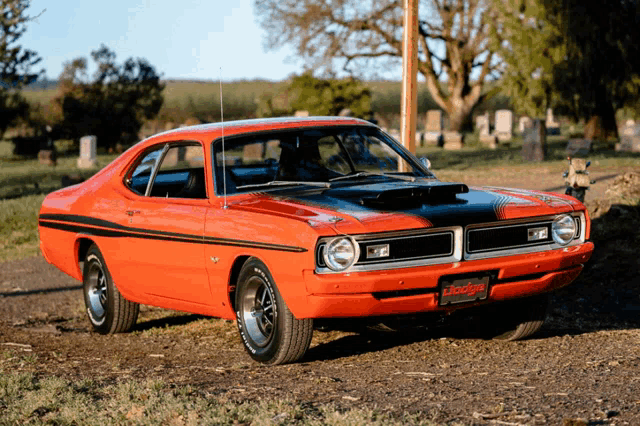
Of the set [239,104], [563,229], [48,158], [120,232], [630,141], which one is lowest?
[48,158]

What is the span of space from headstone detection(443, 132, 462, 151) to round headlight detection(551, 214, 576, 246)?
33.0 m

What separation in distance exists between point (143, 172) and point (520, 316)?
10.3 ft

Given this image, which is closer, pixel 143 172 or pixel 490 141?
pixel 143 172

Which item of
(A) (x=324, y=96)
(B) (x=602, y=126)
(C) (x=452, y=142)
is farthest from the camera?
(A) (x=324, y=96)

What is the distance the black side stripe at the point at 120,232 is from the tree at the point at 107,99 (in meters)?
37.9

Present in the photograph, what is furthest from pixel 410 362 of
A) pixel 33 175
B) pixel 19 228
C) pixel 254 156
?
pixel 33 175

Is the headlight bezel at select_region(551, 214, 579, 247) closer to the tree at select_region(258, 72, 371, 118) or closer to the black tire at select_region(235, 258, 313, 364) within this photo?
→ the black tire at select_region(235, 258, 313, 364)

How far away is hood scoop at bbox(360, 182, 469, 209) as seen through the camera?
6578 millimetres

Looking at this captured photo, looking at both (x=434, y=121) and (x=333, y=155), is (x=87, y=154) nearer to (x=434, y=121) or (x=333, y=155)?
(x=434, y=121)

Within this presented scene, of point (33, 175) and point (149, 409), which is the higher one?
point (149, 409)

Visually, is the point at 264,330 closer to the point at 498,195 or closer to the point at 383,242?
the point at 383,242

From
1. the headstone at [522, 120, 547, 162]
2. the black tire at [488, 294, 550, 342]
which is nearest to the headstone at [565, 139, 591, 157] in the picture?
the headstone at [522, 120, 547, 162]

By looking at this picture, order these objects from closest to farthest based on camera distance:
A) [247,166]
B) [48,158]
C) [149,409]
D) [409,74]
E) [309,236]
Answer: [149,409], [309,236], [247,166], [409,74], [48,158]

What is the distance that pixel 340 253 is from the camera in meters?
6.22
